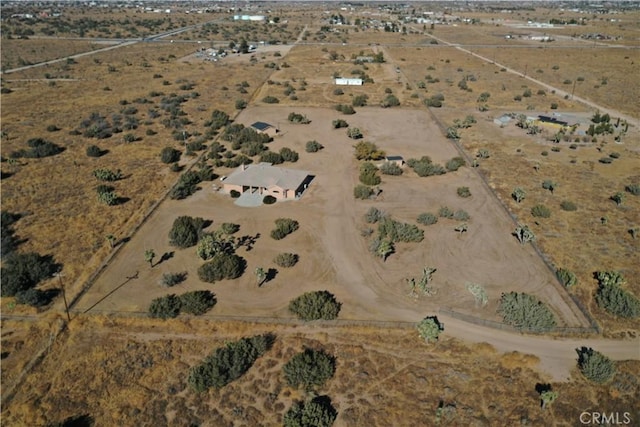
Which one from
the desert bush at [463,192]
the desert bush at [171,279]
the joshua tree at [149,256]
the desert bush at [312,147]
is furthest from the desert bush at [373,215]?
the joshua tree at [149,256]

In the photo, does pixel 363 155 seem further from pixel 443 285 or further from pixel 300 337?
pixel 300 337

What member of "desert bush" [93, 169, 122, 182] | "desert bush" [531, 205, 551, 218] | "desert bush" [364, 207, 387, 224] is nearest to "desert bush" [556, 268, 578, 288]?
"desert bush" [531, 205, 551, 218]

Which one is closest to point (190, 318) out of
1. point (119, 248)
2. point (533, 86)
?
point (119, 248)

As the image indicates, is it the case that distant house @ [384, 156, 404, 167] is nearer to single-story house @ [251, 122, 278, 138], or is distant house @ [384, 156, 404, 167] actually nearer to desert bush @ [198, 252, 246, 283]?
single-story house @ [251, 122, 278, 138]

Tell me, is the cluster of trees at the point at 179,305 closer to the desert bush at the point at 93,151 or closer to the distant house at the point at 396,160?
the distant house at the point at 396,160

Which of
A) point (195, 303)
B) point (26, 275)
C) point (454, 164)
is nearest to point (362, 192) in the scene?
point (454, 164)

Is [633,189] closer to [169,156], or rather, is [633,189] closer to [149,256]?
[149,256]
